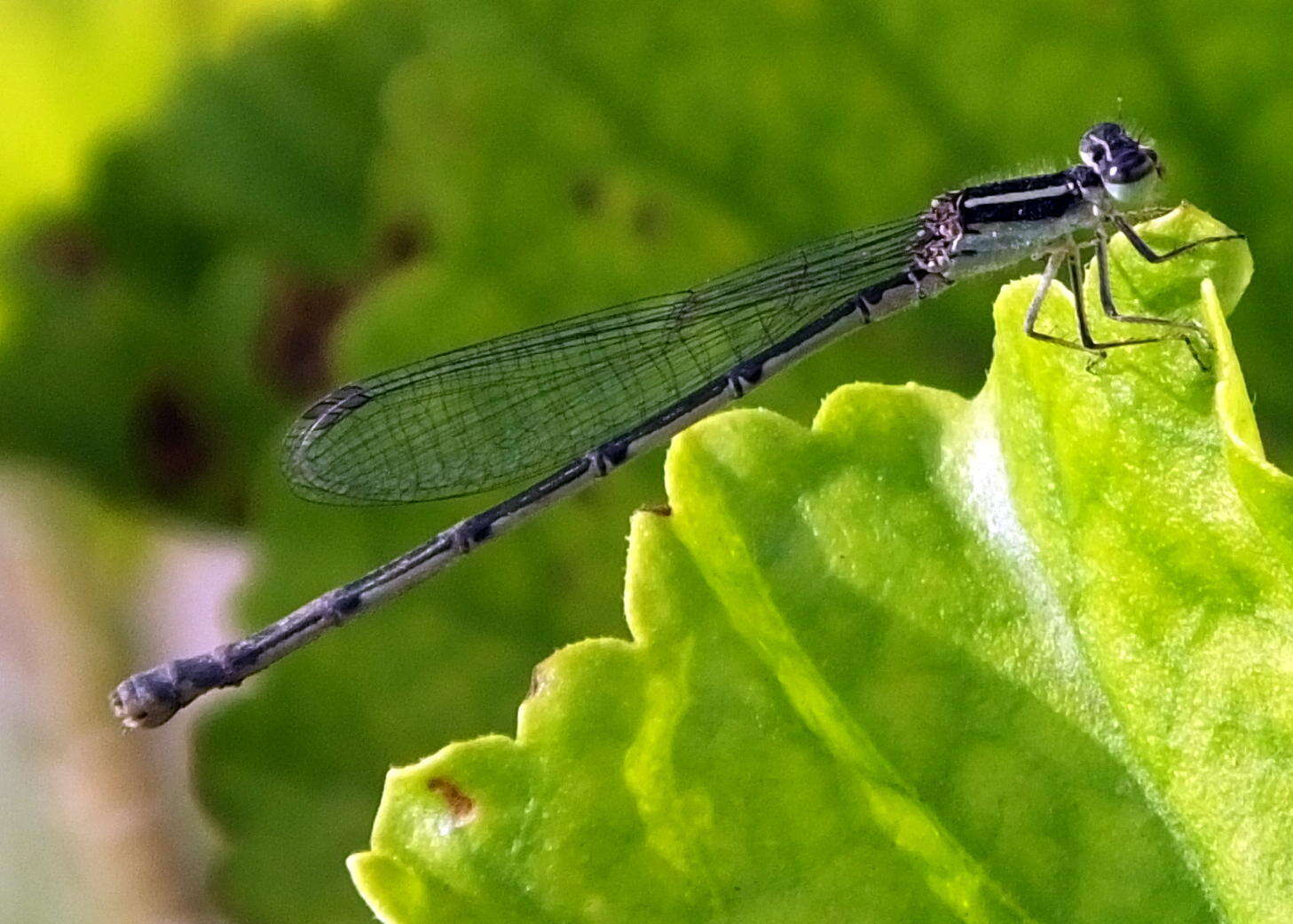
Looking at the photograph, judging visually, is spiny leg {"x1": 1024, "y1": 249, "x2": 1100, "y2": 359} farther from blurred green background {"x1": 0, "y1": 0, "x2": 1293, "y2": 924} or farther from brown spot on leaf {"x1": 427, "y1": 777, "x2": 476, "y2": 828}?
blurred green background {"x1": 0, "y1": 0, "x2": 1293, "y2": 924}

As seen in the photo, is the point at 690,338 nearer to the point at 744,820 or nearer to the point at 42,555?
the point at 744,820

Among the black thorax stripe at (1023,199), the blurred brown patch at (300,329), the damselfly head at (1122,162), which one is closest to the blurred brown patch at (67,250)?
the blurred brown patch at (300,329)

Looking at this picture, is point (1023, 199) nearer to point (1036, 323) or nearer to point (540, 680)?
point (1036, 323)

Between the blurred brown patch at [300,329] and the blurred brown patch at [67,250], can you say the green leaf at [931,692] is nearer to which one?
the blurred brown patch at [300,329]

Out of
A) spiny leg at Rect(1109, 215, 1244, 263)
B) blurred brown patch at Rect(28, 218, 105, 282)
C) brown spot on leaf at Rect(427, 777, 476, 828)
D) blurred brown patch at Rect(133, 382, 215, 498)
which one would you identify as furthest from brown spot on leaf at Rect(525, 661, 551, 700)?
blurred brown patch at Rect(28, 218, 105, 282)

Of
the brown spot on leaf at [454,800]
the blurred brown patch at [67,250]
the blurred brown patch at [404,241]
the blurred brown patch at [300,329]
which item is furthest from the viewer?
the blurred brown patch at [67,250]

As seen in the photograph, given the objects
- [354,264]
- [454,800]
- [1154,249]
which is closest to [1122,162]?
[1154,249]
